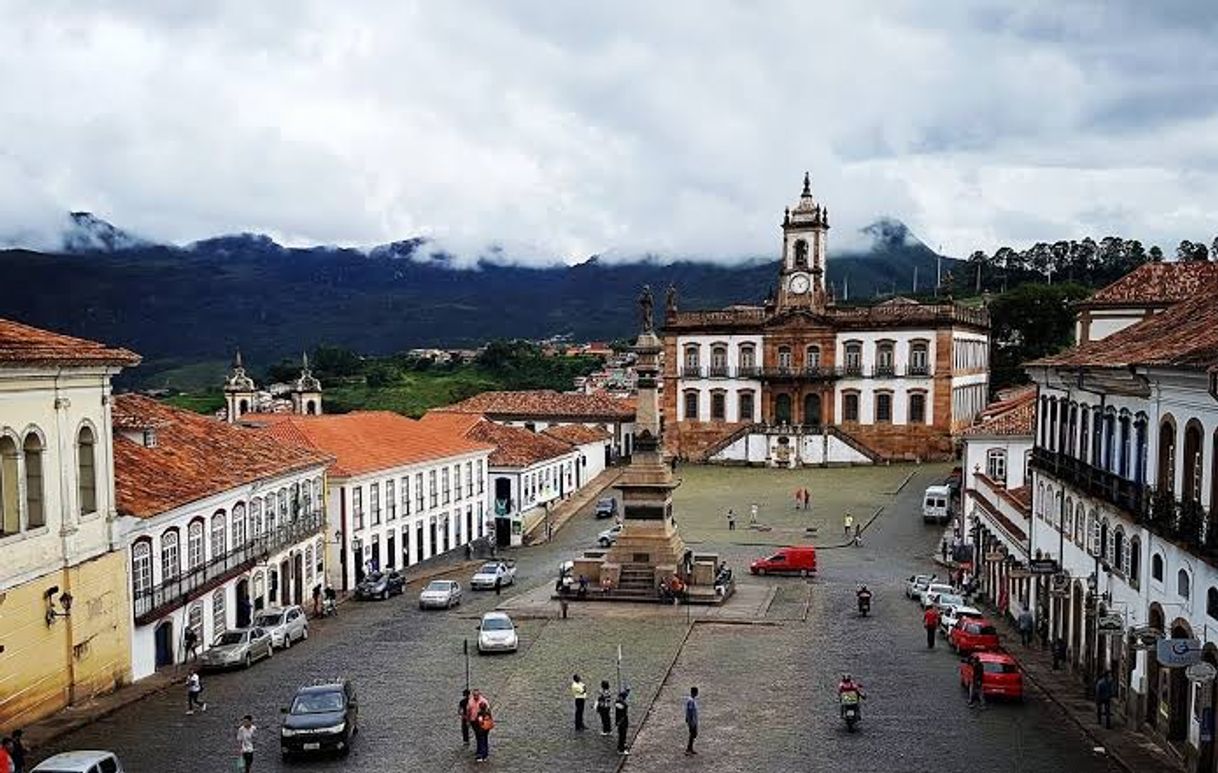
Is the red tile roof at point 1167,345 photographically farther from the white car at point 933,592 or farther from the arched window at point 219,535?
the arched window at point 219,535

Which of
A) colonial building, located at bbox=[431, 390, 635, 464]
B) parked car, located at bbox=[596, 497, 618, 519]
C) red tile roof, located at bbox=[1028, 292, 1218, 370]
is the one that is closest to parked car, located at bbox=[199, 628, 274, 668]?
red tile roof, located at bbox=[1028, 292, 1218, 370]

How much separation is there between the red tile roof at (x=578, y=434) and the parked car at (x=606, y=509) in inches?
252

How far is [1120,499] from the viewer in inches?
907

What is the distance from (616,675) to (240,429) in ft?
56.8

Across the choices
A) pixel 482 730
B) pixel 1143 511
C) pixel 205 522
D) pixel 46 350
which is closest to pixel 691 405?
pixel 205 522

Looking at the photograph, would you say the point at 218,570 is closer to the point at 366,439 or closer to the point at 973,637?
the point at 366,439

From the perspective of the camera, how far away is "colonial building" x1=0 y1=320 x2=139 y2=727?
2084cm

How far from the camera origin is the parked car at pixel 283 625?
91.4 ft

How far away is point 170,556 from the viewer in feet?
89.2

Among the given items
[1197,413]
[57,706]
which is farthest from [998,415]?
[57,706]

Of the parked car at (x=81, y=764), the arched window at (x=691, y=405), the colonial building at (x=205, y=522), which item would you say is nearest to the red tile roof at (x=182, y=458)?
the colonial building at (x=205, y=522)

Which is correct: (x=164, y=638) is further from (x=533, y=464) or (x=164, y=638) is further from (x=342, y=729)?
(x=533, y=464)

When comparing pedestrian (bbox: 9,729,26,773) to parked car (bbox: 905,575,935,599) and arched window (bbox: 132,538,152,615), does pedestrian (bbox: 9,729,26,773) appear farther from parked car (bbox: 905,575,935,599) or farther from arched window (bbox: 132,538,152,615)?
parked car (bbox: 905,575,935,599)

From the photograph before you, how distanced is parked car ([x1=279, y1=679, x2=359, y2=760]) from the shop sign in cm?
1280
